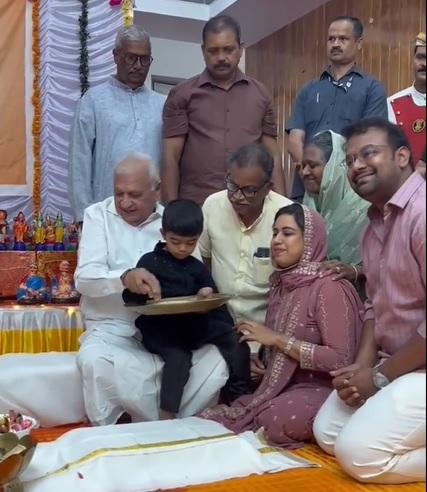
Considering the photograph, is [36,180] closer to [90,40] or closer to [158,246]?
[90,40]

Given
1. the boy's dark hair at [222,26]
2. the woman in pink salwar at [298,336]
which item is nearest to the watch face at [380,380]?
the woman in pink salwar at [298,336]

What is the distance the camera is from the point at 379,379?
8.13ft

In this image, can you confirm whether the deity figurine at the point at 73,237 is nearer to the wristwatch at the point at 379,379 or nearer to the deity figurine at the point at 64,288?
the deity figurine at the point at 64,288

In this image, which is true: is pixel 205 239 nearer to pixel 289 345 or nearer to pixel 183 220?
pixel 183 220

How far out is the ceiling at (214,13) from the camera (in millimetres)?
7246

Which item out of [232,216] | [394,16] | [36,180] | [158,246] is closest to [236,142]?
[232,216]

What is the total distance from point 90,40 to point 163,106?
2088 mm

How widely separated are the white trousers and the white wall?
668 centimetres

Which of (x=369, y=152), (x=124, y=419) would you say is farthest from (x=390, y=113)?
(x=124, y=419)

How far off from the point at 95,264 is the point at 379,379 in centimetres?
137

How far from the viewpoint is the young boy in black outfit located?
3.00 metres

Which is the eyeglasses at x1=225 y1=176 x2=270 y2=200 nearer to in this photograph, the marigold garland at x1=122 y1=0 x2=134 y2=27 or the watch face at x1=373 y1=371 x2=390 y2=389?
the watch face at x1=373 y1=371 x2=390 y2=389

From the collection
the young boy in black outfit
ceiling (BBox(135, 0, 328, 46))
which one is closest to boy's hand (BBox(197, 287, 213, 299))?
the young boy in black outfit

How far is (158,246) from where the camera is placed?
3.12 meters
